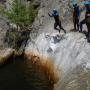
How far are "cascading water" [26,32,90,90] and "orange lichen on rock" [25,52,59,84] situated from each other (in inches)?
13.7

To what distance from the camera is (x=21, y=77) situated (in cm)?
2445

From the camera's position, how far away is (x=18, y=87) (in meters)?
22.3

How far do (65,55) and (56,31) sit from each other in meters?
4.49

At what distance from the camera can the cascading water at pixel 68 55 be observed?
56.7 feet

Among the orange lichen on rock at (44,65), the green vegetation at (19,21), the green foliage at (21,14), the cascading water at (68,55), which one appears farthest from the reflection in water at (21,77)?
the green foliage at (21,14)

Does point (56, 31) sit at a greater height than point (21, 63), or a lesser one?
greater

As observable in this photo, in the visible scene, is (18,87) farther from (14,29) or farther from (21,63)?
(14,29)

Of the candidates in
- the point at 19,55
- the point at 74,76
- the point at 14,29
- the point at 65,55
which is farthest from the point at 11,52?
the point at 74,76

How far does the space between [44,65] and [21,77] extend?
2052mm

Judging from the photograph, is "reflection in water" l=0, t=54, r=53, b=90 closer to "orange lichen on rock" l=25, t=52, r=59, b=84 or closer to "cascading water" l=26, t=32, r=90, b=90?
"orange lichen on rock" l=25, t=52, r=59, b=84

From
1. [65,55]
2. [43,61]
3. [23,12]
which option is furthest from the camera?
[23,12]

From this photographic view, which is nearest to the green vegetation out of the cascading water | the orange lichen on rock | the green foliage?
the green foliage

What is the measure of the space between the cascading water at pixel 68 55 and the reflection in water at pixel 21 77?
1.61 metres

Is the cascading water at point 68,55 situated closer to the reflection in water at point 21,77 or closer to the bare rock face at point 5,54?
the reflection in water at point 21,77
